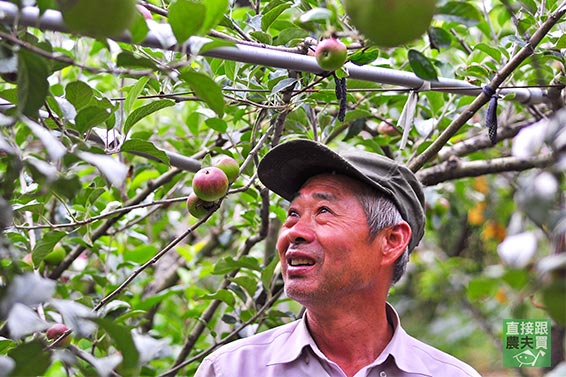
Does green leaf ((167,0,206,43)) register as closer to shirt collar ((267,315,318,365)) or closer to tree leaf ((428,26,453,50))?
tree leaf ((428,26,453,50))

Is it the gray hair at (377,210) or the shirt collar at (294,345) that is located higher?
the gray hair at (377,210)

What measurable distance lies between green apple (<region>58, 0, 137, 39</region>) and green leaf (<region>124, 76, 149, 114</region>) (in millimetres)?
676

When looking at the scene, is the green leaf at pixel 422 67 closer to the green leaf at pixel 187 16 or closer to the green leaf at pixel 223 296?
the green leaf at pixel 187 16

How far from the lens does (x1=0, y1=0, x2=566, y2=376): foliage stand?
708mm

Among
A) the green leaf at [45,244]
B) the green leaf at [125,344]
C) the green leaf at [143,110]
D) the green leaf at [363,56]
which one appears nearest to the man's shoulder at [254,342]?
the green leaf at [45,244]

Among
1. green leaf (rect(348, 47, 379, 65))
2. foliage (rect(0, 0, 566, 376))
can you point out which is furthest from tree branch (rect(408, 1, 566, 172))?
green leaf (rect(348, 47, 379, 65))

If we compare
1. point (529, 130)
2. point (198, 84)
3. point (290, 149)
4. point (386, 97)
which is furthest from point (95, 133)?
point (529, 130)

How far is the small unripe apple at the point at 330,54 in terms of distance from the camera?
3.84ft

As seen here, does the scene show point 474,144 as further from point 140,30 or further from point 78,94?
point 140,30

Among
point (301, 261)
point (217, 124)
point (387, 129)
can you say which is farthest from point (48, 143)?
point (387, 129)

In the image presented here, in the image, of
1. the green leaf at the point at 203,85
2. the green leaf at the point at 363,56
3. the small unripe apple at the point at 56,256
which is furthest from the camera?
the small unripe apple at the point at 56,256

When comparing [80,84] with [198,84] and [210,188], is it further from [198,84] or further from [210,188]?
[210,188]

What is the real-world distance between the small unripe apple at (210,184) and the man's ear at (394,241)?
40 cm

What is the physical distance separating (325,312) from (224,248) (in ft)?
3.72
